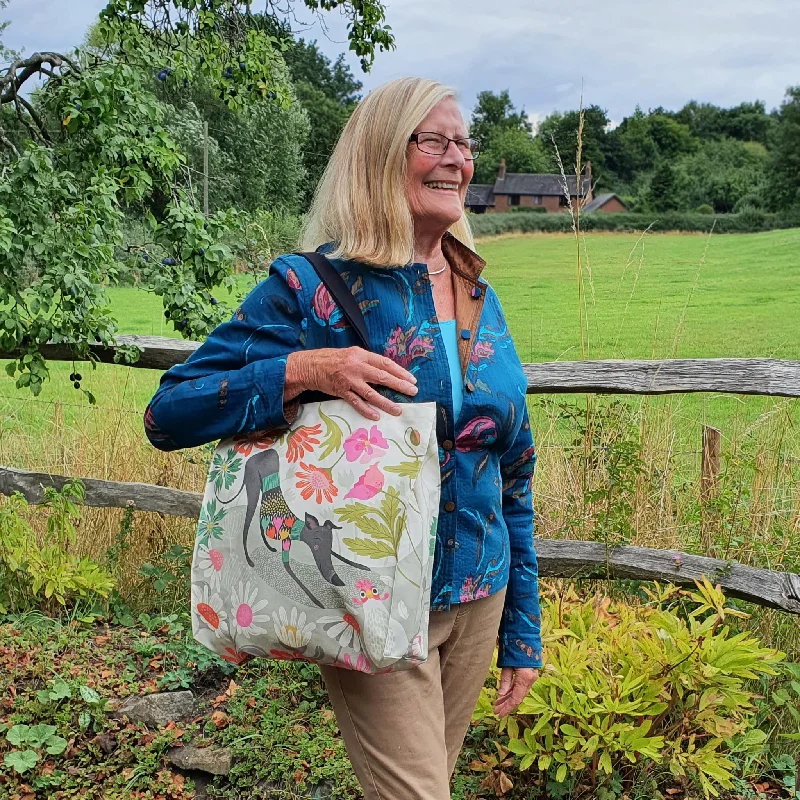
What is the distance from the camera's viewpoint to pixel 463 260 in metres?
1.74

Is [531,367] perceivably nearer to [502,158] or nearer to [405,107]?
[405,107]

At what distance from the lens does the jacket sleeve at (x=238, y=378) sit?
137cm

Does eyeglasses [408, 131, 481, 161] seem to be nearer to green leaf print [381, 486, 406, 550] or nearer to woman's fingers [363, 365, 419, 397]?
woman's fingers [363, 365, 419, 397]

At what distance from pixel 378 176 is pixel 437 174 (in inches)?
4.6

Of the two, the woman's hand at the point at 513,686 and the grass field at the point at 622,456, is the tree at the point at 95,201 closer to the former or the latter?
the grass field at the point at 622,456

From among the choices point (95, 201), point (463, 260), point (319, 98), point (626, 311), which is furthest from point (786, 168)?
point (463, 260)

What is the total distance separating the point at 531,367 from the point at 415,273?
1.91 metres

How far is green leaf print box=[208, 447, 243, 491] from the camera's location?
1380 millimetres

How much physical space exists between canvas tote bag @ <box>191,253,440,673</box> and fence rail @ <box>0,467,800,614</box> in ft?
6.94

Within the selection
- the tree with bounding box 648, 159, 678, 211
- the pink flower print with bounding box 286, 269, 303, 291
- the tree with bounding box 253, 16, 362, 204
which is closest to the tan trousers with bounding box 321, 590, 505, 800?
the pink flower print with bounding box 286, 269, 303, 291

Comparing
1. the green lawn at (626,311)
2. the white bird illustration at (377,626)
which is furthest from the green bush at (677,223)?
the white bird illustration at (377,626)

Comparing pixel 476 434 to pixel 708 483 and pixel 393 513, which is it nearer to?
pixel 393 513

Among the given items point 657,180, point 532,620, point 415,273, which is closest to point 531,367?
point 532,620

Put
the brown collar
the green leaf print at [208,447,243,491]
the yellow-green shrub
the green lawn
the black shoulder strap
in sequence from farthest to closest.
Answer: the green lawn, the yellow-green shrub, the brown collar, the black shoulder strap, the green leaf print at [208,447,243,491]
